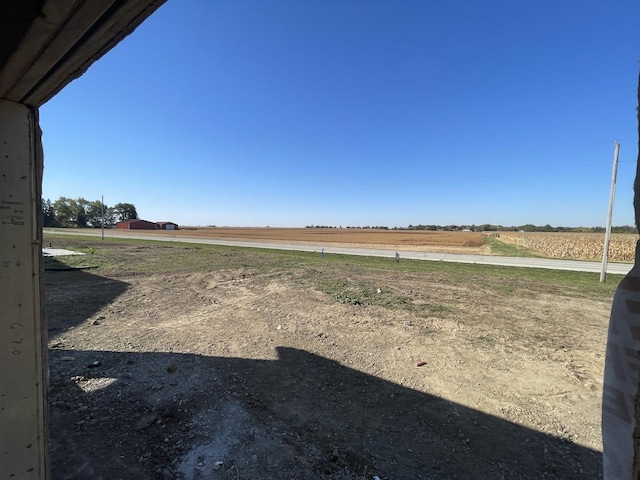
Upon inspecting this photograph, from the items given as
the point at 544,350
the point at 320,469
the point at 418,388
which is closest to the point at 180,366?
the point at 320,469

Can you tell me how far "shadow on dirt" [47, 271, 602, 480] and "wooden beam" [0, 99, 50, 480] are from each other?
2.31 feet

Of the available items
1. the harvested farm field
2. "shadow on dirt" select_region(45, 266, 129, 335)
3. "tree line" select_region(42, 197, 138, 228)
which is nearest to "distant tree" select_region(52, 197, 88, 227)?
"tree line" select_region(42, 197, 138, 228)

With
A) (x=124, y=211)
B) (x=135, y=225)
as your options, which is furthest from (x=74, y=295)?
Result: (x=124, y=211)

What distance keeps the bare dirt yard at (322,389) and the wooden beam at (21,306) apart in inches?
27.4

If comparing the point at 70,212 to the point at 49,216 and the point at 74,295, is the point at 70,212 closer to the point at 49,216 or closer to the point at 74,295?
the point at 49,216

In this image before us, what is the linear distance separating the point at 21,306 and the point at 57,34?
1742 mm

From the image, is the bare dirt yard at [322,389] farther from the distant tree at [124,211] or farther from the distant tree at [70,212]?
the distant tree at [124,211]

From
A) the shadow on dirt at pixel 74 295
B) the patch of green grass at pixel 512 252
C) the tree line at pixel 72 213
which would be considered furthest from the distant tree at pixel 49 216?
the patch of green grass at pixel 512 252

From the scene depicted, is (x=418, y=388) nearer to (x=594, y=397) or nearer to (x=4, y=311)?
(x=594, y=397)

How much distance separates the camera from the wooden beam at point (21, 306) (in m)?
1.92

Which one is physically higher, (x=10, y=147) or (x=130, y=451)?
(x=10, y=147)

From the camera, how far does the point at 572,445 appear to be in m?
2.93

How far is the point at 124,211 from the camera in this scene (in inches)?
4648

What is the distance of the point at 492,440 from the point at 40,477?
3.84 m
